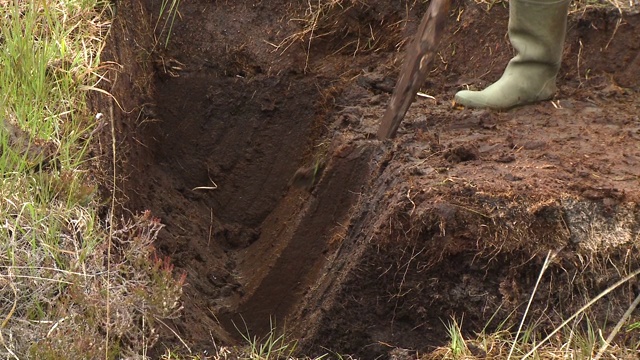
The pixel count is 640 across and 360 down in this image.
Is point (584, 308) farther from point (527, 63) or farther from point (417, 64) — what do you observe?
point (527, 63)

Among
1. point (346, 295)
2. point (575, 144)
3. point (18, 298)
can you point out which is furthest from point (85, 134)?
point (575, 144)

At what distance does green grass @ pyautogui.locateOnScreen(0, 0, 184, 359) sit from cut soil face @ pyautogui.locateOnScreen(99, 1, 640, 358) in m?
0.23

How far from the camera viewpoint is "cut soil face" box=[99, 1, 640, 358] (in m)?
2.74

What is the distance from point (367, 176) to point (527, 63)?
808mm

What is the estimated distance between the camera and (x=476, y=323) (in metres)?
2.76

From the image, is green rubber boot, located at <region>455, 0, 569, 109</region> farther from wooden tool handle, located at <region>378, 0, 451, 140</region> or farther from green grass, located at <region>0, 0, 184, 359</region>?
green grass, located at <region>0, 0, 184, 359</region>

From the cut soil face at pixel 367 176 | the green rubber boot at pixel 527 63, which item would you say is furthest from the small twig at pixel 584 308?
the green rubber boot at pixel 527 63

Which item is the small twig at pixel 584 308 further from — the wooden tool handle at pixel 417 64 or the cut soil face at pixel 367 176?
the wooden tool handle at pixel 417 64

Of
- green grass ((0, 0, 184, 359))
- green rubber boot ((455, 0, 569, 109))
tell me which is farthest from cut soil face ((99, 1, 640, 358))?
green grass ((0, 0, 184, 359))

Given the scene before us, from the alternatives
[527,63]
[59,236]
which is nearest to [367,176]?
[527,63]

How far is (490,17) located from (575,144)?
1.06m

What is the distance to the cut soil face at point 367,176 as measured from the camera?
8.98 ft

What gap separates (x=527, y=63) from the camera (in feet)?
11.8

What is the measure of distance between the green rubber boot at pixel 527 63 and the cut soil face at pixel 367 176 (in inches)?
2.6
